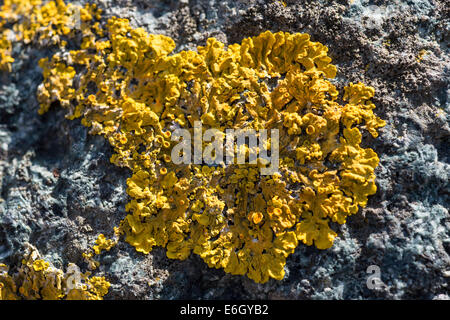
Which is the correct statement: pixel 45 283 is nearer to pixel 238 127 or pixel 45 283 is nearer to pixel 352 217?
pixel 238 127

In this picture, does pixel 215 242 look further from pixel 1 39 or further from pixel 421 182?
pixel 1 39

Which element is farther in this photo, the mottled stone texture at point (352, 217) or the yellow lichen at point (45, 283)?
the yellow lichen at point (45, 283)

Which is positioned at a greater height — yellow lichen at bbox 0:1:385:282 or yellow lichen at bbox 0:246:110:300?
yellow lichen at bbox 0:1:385:282

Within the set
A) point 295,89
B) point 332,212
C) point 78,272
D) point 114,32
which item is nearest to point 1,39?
point 114,32

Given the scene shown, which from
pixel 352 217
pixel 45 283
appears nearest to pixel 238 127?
pixel 352 217

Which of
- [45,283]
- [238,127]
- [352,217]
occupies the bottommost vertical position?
[45,283]

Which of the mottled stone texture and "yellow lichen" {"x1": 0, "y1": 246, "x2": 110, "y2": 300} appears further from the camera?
"yellow lichen" {"x1": 0, "y1": 246, "x2": 110, "y2": 300}
